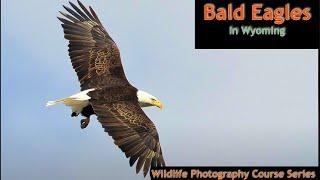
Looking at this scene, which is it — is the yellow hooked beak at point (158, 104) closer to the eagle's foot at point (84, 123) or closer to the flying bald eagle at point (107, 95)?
the flying bald eagle at point (107, 95)

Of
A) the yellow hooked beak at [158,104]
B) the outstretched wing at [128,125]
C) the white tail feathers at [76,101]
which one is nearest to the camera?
the outstretched wing at [128,125]

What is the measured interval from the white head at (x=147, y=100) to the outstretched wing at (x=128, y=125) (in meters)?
0.29

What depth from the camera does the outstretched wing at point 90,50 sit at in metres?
12.3

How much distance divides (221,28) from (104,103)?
238cm

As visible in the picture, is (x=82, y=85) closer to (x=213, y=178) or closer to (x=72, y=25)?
(x=72, y=25)

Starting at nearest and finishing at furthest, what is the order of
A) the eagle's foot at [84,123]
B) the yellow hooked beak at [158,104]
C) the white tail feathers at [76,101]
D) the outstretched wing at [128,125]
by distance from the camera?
the outstretched wing at [128,125], the white tail feathers at [76,101], the eagle's foot at [84,123], the yellow hooked beak at [158,104]

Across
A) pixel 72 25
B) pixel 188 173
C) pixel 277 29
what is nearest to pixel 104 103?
pixel 188 173

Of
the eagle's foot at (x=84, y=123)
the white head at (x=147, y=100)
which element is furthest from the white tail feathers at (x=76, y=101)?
the white head at (x=147, y=100)

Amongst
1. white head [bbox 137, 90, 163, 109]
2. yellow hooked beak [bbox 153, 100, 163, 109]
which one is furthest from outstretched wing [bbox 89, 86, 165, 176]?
yellow hooked beak [bbox 153, 100, 163, 109]

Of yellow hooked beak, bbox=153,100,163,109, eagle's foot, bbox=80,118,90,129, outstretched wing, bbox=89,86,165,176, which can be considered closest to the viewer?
outstretched wing, bbox=89,86,165,176

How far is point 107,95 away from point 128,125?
0.81 m

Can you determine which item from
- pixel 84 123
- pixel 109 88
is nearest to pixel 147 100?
pixel 109 88

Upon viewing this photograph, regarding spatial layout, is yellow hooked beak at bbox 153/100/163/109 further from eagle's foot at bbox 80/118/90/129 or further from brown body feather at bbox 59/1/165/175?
eagle's foot at bbox 80/118/90/129

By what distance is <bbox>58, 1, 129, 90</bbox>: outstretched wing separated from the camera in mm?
12273
